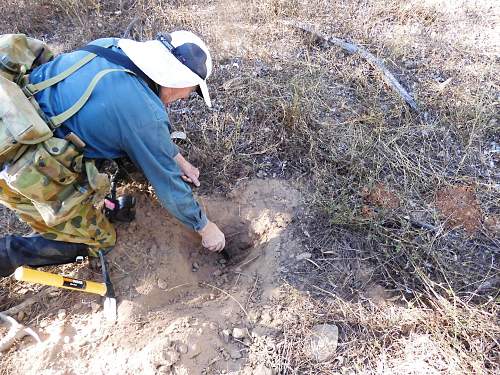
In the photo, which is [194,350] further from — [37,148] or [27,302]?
[37,148]

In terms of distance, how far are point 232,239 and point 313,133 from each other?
35.6 inches

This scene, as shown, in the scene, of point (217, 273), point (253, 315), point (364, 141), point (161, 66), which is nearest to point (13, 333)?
point (217, 273)

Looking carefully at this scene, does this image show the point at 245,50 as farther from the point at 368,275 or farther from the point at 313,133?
the point at 368,275

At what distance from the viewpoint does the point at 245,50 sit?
A: 361 centimetres

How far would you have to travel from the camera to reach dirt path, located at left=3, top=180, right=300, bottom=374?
209 centimetres

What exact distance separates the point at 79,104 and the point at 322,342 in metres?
1.59

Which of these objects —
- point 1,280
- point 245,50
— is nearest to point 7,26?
point 245,50

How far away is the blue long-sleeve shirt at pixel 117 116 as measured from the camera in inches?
74.5

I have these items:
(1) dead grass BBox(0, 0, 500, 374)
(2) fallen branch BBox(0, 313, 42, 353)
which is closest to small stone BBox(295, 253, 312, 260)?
(1) dead grass BBox(0, 0, 500, 374)

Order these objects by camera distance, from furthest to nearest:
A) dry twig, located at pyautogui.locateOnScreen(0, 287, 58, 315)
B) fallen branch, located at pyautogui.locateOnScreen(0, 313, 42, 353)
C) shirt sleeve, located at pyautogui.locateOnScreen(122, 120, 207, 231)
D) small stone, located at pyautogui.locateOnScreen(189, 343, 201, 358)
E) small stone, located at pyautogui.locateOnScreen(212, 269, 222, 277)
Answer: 1. small stone, located at pyautogui.locateOnScreen(212, 269, 222, 277)
2. dry twig, located at pyautogui.locateOnScreen(0, 287, 58, 315)
3. fallen branch, located at pyautogui.locateOnScreen(0, 313, 42, 353)
4. small stone, located at pyautogui.locateOnScreen(189, 343, 201, 358)
5. shirt sleeve, located at pyautogui.locateOnScreen(122, 120, 207, 231)

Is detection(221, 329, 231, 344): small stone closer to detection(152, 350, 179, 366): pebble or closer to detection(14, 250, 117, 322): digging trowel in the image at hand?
detection(152, 350, 179, 366): pebble

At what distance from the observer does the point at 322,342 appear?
212cm

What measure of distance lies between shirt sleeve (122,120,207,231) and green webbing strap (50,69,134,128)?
233 millimetres

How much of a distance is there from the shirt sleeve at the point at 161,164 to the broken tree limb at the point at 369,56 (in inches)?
74.0
